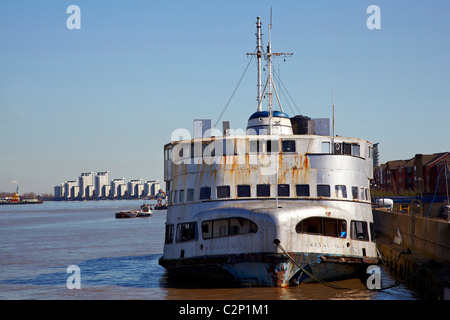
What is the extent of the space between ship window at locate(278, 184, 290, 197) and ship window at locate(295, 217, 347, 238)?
132 centimetres

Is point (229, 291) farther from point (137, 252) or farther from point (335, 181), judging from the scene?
point (137, 252)

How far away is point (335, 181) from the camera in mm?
23906

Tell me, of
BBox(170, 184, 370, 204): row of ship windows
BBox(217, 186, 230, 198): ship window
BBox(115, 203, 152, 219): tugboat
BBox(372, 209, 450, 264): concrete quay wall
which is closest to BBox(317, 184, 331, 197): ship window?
BBox(170, 184, 370, 204): row of ship windows

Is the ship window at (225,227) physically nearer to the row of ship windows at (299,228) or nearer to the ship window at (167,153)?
the row of ship windows at (299,228)

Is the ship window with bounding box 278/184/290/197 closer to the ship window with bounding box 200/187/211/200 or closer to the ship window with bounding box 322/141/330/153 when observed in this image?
the ship window with bounding box 322/141/330/153

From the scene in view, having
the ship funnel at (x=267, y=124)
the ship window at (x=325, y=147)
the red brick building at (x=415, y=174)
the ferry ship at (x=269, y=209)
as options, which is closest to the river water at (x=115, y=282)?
the ferry ship at (x=269, y=209)

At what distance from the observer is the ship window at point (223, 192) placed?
23734 millimetres

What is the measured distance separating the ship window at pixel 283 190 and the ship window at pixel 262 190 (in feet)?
1.59

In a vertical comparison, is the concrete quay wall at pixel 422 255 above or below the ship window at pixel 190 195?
below

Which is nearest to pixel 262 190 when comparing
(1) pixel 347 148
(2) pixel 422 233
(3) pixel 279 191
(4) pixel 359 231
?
(3) pixel 279 191

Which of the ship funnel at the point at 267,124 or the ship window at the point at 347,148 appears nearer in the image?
the ship window at the point at 347,148
